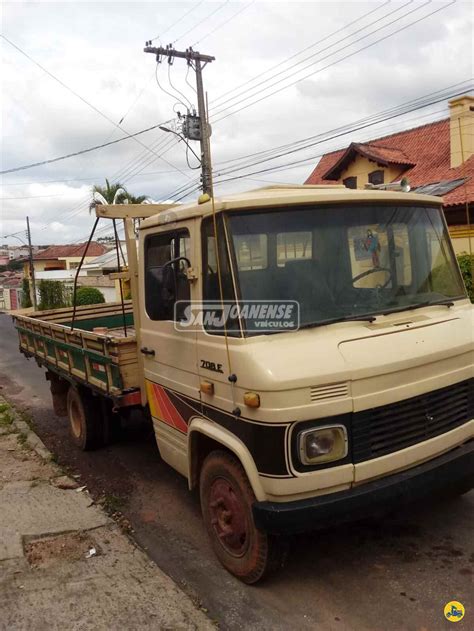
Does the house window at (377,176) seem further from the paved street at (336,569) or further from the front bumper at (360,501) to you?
the front bumper at (360,501)

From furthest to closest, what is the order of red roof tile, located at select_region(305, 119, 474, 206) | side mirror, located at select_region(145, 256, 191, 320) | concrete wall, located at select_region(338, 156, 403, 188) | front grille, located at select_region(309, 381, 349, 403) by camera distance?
concrete wall, located at select_region(338, 156, 403, 188)
red roof tile, located at select_region(305, 119, 474, 206)
side mirror, located at select_region(145, 256, 191, 320)
front grille, located at select_region(309, 381, 349, 403)

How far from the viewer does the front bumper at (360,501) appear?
2.85 metres

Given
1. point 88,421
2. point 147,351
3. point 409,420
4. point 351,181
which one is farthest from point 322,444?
point 351,181

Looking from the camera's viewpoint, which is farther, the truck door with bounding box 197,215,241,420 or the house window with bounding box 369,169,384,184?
the house window with bounding box 369,169,384,184

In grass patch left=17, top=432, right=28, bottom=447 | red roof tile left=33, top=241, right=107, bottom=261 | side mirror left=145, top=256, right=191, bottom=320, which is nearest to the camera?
side mirror left=145, top=256, right=191, bottom=320

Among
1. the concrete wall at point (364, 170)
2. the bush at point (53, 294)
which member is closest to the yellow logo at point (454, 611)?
the concrete wall at point (364, 170)

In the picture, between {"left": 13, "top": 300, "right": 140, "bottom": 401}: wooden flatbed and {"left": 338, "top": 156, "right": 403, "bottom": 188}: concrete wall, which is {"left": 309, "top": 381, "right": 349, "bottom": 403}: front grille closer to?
{"left": 13, "top": 300, "right": 140, "bottom": 401}: wooden flatbed

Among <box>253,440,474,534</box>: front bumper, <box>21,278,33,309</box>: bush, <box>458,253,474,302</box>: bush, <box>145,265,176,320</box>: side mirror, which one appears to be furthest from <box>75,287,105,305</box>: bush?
<box>253,440,474,534</box>: front bumper

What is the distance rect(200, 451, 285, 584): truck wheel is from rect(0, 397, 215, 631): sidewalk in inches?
15.2

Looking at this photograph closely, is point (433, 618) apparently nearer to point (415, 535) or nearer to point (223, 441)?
point (415, 535)

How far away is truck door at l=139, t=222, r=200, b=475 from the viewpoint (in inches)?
140

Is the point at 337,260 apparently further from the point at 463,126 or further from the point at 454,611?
the point at 463,126

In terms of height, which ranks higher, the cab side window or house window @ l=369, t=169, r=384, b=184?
house window @ l=369, t=169, r=384, b=184

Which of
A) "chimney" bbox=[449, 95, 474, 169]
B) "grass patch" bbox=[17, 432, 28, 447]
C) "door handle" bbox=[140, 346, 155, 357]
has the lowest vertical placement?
"grass patch" bbox=[17, 432, 28, 447]
